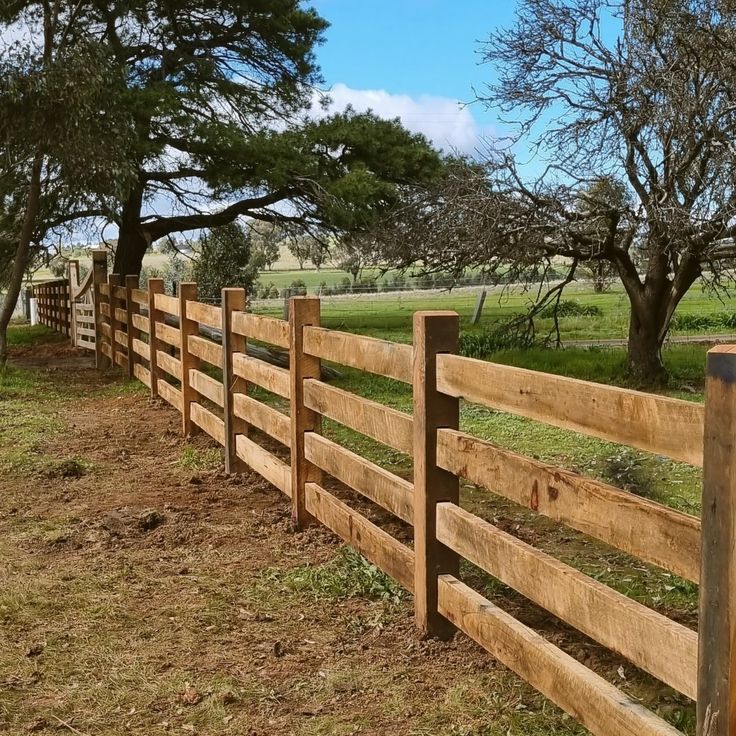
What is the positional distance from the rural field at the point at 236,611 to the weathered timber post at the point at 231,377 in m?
0.19

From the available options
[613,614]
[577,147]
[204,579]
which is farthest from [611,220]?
[613,614]

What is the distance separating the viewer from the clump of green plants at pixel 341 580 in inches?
163

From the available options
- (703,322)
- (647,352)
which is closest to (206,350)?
(647,352)

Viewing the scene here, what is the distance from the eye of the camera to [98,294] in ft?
47.6

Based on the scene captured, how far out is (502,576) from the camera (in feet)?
10.2

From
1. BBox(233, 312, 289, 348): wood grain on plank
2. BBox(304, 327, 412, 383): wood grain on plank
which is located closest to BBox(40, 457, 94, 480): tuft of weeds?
BBox(233, 312, 289, 348): wood grain on plank

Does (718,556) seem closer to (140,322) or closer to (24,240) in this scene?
(140,322)

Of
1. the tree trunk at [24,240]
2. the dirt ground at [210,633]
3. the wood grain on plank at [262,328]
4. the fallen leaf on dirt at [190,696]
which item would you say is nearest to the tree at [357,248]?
the tree trunk at [24,240]

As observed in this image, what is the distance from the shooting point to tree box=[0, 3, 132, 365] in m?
12.5

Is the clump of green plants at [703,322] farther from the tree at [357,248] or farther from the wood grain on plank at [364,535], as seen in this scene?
the wood grain on plank at [364,535]

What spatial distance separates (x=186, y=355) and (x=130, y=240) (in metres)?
10.9

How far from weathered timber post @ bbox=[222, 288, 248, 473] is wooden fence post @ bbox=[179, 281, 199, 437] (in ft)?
4.96

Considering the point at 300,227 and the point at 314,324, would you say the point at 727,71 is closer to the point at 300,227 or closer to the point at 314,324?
the point at 314,324

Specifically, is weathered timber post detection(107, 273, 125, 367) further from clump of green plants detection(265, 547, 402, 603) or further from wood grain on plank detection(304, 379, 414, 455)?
clump of green plants detection(265, 547, 402, 603)
